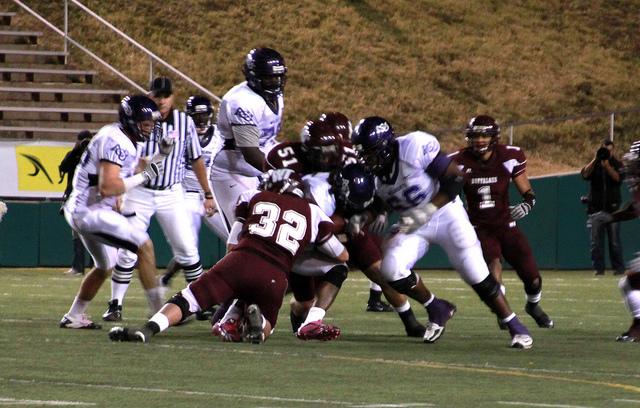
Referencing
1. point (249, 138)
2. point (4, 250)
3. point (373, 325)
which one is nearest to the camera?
point (249, 138)

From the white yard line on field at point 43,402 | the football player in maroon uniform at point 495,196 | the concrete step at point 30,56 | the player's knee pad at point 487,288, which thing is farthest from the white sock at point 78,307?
the concrete step at point 30,56

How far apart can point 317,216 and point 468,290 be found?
778 cm

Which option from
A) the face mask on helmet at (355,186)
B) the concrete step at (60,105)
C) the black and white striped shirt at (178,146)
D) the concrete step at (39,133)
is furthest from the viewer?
the concrete step at (60,105)

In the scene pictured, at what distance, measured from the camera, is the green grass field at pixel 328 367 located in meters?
7.19

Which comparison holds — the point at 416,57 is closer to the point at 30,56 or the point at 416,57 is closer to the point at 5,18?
the point at 5,18

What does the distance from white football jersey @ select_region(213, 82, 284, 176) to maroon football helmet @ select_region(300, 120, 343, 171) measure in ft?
3.91

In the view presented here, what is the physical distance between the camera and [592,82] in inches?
1437

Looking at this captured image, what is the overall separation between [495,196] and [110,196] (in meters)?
3.51

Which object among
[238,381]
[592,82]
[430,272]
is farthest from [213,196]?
[592,82]

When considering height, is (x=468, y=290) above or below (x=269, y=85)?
below

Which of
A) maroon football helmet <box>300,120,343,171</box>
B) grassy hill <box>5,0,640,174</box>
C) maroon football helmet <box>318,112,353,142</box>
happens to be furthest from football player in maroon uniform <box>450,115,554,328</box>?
grassy hill <box>5,0,640,174</box>

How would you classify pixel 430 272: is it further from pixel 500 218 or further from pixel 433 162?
pixel 433 162

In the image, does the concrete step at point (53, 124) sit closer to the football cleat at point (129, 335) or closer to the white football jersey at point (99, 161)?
the white football jersey at point (99, 161)

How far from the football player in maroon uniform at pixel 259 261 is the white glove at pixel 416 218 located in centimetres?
53
